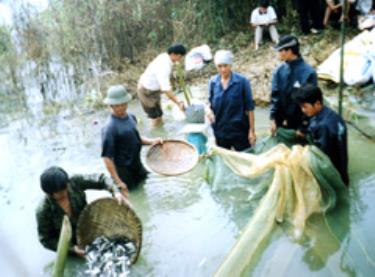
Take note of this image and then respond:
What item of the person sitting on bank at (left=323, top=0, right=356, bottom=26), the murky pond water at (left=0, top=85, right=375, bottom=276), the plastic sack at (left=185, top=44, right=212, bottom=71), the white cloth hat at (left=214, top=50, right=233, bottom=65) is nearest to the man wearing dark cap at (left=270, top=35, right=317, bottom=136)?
the white cloth hat at (left=214, top=50, right=233, bottom=65)

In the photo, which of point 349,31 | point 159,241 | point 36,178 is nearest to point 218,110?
point 159,241

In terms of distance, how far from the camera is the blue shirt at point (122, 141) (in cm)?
494

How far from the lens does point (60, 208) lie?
418 centimetres

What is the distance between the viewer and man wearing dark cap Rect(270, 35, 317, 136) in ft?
17.0

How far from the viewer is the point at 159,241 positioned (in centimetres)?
484

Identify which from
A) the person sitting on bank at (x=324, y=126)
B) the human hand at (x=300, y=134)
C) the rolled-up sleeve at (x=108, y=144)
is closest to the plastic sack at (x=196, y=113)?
the human hand at (x=300, y=134)

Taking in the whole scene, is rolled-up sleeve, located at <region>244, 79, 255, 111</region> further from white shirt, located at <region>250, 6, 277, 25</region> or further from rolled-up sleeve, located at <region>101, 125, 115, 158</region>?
white shirt, located at <region>250, 6, 277, 25</region>

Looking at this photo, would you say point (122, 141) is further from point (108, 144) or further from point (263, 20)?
point (263, 20)

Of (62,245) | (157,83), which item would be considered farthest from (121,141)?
(157,83)

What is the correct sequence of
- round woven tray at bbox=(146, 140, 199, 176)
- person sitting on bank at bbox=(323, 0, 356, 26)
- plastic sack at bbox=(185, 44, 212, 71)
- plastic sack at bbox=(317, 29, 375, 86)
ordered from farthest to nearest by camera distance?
plastic sack at bbox=(185, 44, 212, 71), person sitting on bank at bbox=(323, 0, 356, 26), plastic sack at bbox=(317, 29, 375, 86), round woven tray at bbox=(146, 140, 199, 176)

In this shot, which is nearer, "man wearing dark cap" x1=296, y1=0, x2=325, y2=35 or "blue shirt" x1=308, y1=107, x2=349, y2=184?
"blue shirt" x1=308, y1=107, x2=349, y2=184

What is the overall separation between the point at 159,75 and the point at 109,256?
10.5ft

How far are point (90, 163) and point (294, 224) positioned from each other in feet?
11.8

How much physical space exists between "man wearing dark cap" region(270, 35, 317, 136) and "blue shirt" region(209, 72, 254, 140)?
13.7 inches
